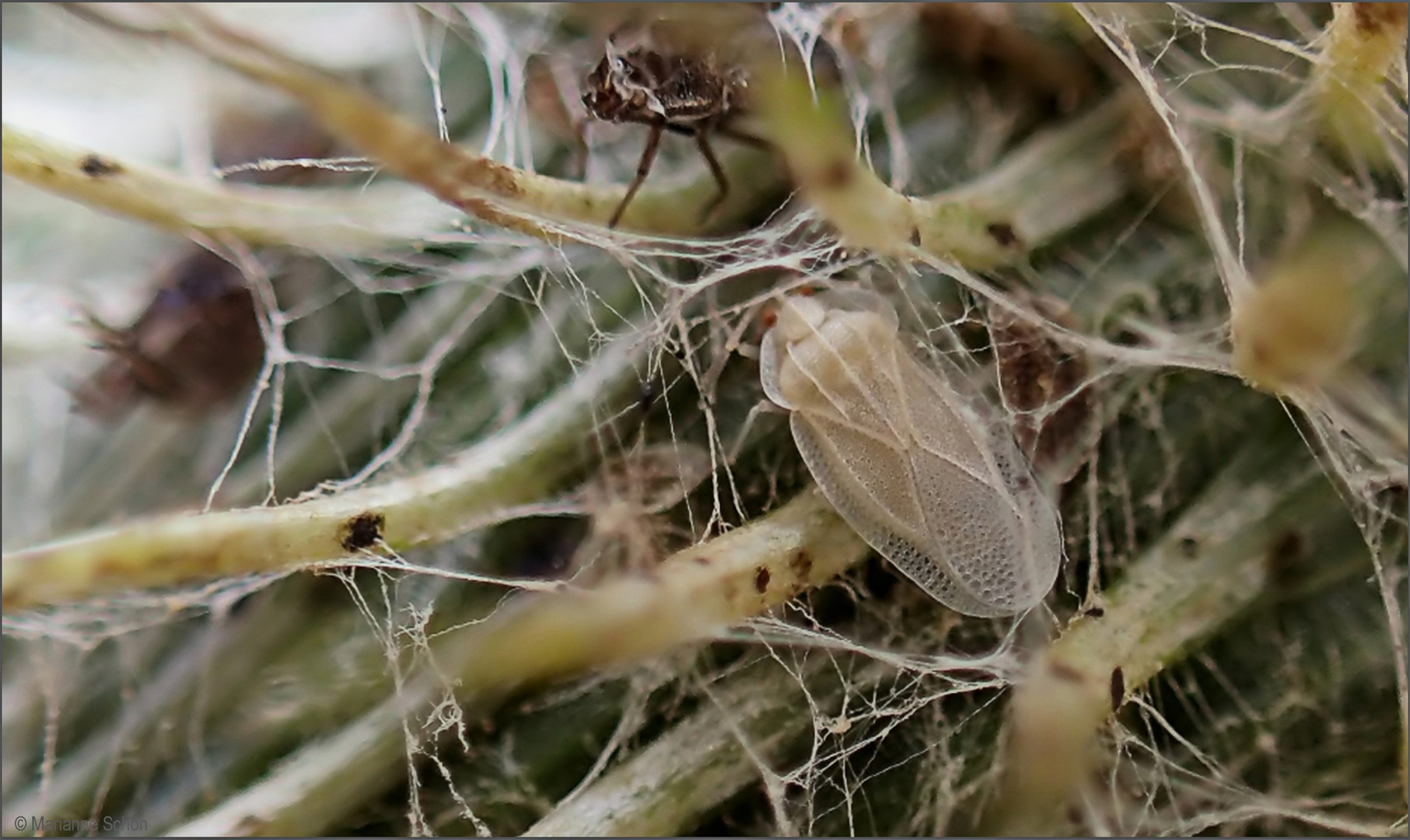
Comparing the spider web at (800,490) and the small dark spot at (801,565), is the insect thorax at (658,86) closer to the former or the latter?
the spider web at (800,490)

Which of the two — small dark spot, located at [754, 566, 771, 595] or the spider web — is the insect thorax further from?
small dark spot, located at [754, 566, 771, 595]

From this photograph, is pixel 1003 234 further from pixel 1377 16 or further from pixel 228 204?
pixel 228 204

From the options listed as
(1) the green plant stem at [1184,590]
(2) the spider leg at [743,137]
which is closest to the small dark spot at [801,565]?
(1) the green plant stem at [1184,590]

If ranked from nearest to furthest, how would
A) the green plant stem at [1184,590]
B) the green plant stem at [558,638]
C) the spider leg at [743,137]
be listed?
the green plant stem at [558,638] < the green plant stem at [1184,590] < the spider leg at [743,137]

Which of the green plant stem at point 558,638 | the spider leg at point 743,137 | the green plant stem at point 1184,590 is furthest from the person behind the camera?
the spider leg at point 743,137

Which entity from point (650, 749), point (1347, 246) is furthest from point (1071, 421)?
point (650, 749)

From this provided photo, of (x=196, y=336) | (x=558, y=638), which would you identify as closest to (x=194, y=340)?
(x=196, y=336)
